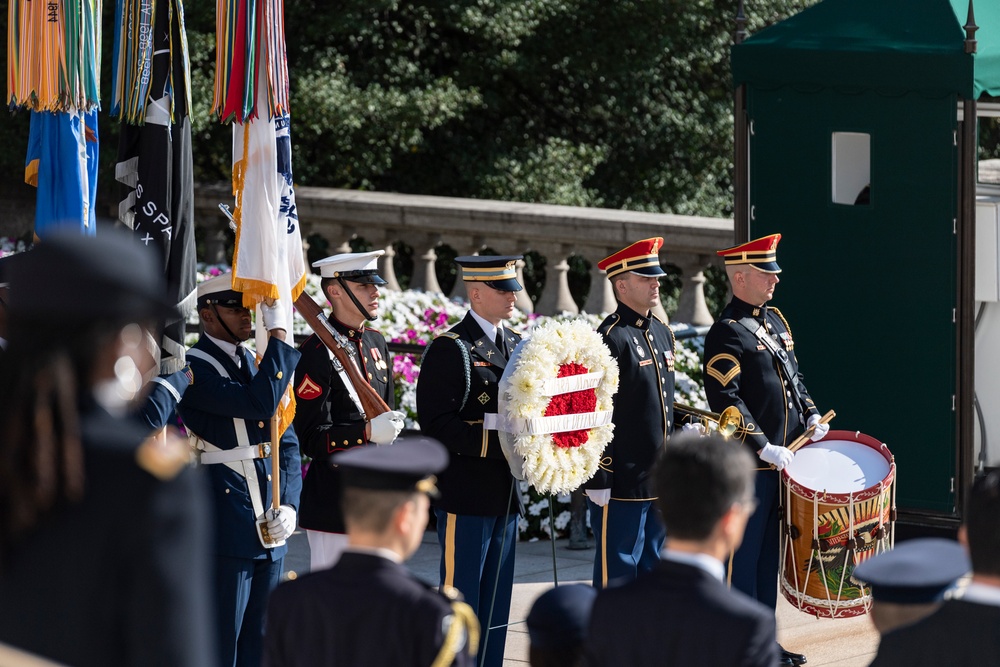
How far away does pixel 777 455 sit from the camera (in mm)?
6477

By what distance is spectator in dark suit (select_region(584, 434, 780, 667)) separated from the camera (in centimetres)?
316

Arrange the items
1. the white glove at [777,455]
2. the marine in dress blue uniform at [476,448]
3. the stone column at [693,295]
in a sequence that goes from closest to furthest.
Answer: the marine in dress blue uniform at [476,448], the white glove at [777,455], the stone column at [693,295]

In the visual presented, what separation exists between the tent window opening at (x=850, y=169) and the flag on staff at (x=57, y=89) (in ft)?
13.5

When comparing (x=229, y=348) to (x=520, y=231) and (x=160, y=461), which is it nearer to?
(x=160, y=461)

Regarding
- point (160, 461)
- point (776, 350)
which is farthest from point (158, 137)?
point (160, 461)

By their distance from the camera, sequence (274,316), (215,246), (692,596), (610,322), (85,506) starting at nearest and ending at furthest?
(85,506)
(692,596)
(274,316)
(610,322)
(215,246)

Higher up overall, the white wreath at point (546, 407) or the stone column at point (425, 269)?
the stone column at point (425, 269)

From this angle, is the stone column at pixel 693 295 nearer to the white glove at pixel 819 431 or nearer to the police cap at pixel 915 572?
the white glove at pixel 819 431

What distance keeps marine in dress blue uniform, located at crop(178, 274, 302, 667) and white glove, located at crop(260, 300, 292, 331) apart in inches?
4.7

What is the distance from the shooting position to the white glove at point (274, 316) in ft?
18.8

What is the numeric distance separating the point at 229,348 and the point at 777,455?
243 cm

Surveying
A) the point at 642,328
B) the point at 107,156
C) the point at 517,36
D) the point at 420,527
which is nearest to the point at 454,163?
the point at 517,36

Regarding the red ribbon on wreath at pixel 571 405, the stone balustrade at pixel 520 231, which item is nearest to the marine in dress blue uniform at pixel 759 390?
the red ribbon on wreath at pixel 571 405

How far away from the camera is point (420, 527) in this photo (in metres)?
3.33
